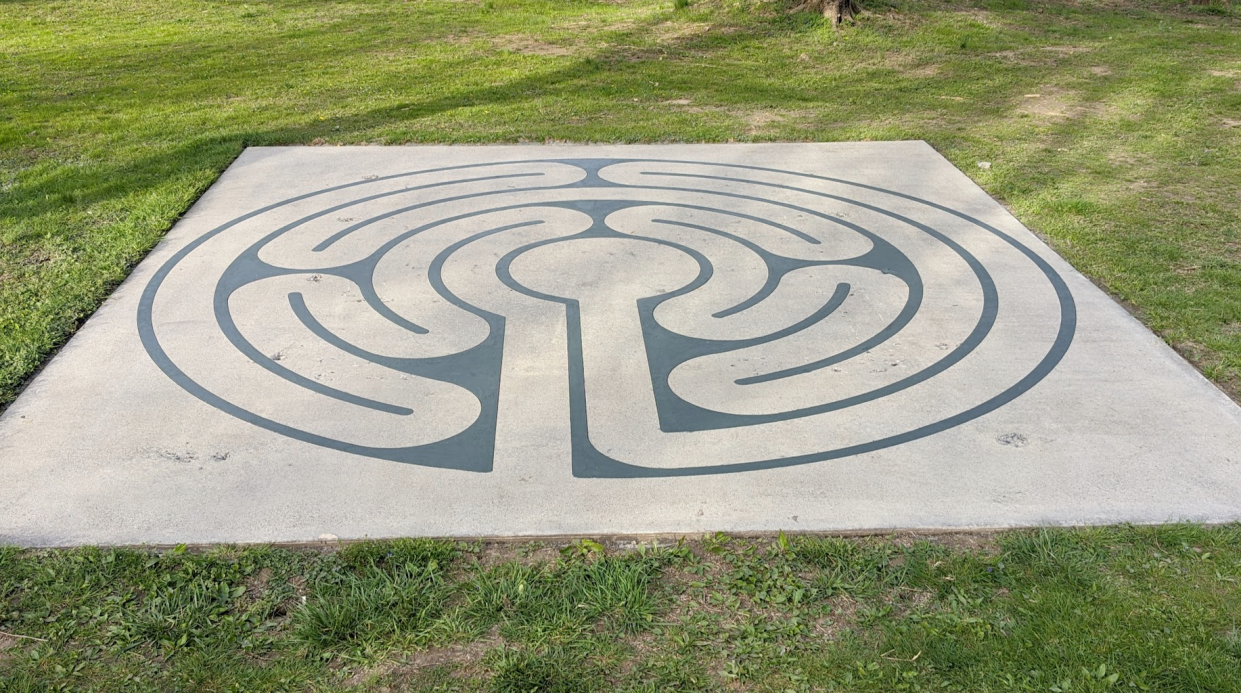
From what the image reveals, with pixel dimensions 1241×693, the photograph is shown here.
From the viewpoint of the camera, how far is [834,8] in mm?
14172

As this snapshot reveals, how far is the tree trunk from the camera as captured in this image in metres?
14.1

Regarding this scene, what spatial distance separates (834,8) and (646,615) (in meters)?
12.6

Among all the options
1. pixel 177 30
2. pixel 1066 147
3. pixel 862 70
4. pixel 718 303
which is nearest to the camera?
pixel 718 303

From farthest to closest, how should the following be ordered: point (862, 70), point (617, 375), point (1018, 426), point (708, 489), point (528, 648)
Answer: point (862, 70), point (617, 375), point (1018, 426), point (708, 489), point (528, 648)

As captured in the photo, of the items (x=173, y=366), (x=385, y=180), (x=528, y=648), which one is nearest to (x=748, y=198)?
(x=385, y=180)

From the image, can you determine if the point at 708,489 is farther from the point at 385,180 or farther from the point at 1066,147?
the point at 1066,147

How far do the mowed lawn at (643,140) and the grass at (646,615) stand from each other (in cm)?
1

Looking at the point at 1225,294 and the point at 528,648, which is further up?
the point at 528,648

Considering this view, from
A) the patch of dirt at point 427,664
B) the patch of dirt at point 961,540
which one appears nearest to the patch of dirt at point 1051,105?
the patch of dirt at point 961,540

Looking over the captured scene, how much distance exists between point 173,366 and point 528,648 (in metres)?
2.78

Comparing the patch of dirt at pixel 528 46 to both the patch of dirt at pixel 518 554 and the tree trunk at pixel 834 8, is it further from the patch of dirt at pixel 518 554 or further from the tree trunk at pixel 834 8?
the patch of dirt at pixel 518 554

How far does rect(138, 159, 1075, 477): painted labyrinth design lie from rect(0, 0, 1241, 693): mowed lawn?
2.13 ft

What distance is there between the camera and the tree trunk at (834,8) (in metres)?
14.1

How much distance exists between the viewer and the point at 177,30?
49.9 feet
